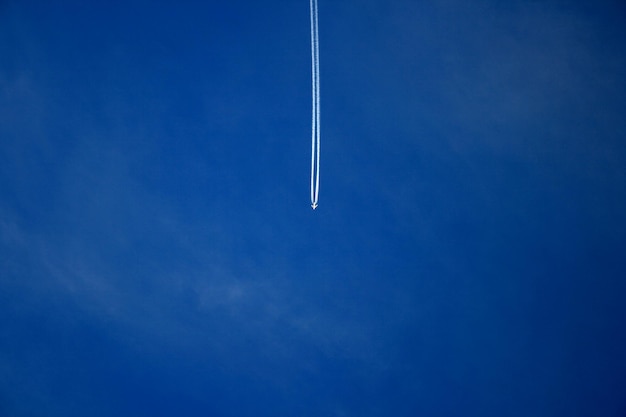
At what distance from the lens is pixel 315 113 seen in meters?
3.29

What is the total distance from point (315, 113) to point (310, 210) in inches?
28.2

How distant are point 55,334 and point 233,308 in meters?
1.33

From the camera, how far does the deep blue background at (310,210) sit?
10.6 ft

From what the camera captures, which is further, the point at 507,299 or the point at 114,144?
the point at 507,299

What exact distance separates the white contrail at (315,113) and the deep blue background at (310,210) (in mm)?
50

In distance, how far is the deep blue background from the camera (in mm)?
3232

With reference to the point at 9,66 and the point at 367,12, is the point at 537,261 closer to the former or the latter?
the point at 367,12

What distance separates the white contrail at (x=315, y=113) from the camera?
325 centimetres

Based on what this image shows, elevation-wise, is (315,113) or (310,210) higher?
(315,113)

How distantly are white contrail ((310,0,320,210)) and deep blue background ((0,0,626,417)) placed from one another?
2.0 inches

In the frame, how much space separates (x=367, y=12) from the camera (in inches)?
129

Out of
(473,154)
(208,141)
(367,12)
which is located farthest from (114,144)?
(473,154)

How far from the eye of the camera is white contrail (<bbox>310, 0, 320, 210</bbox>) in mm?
3254

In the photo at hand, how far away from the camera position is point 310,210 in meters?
3.37
